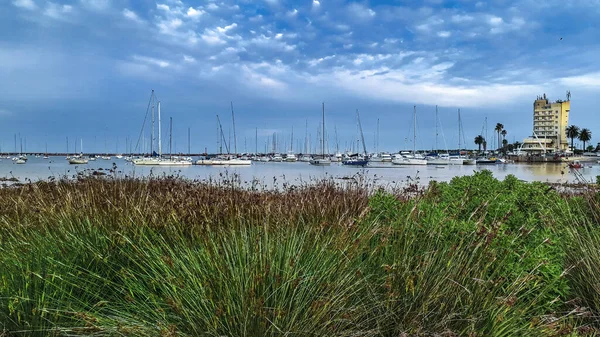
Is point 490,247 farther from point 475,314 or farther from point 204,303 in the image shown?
point 204,303

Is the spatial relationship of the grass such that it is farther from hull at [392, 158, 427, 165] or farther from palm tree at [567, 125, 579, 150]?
palm tree at [567, 125, 579, 150]

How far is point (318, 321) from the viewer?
3.17m

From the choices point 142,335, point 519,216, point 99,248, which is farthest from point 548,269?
point 99,248

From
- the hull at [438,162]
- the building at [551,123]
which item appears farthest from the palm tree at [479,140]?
the hull at [438,162]

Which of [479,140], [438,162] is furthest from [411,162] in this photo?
[479,140]

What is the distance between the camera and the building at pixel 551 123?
163500 millimetres

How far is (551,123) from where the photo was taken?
17112 centimetres

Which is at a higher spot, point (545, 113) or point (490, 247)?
point (545, 113)

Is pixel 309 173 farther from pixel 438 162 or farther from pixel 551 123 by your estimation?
pixel 551 123

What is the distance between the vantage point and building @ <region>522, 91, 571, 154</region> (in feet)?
536

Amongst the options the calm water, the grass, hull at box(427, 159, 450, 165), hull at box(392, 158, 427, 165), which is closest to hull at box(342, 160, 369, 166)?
hull at box(392, 158, 427, 165)

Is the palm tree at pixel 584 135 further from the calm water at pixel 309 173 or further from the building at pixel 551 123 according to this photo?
the calm water at pixel 309 173

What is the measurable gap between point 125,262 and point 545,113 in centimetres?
20048

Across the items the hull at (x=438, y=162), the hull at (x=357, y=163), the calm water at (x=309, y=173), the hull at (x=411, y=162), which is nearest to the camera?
the calm water at (x=309, y=173)
